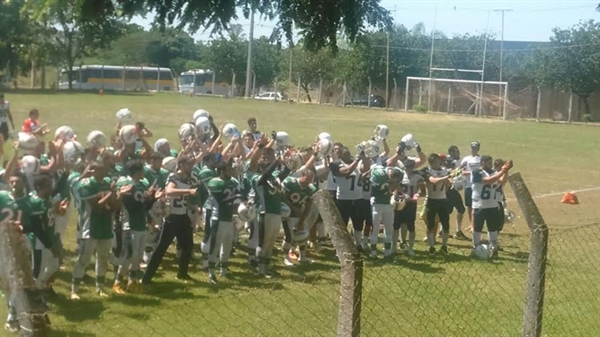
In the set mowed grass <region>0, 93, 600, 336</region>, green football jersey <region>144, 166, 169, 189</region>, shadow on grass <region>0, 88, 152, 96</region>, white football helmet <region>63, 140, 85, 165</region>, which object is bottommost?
mowed grass <region>0, 93, 600, 336</region>

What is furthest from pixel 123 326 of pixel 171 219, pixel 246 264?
pixel 246 264

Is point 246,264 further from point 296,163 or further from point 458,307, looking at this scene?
point 458,307

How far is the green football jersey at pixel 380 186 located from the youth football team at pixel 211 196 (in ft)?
0.05

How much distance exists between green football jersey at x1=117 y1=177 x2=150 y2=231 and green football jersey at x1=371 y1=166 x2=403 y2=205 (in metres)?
3.90

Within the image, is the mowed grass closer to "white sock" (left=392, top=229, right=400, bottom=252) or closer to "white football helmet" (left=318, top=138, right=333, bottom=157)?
"white sock" (left=392, top=229, right=400, bottom=252)

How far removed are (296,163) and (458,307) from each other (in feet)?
13.7

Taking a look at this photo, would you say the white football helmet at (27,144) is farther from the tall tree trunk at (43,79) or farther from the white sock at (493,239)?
the tall tree trunk at (43,79)

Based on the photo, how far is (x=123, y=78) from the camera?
5484cm

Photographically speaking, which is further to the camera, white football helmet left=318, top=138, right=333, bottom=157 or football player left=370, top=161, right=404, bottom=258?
football player left=370, top=161, right=404, bottom=258

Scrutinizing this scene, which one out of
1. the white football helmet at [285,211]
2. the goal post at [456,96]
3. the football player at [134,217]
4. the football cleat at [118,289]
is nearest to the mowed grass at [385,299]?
the football cleat at [118,289]

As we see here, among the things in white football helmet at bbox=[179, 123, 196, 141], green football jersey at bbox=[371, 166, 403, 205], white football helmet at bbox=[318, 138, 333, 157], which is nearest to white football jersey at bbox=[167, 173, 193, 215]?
white football helmet at bbox=[179, 123, 196, 141]

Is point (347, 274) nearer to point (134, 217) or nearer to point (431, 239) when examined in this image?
point (134, 217)

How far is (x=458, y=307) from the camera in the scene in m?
9.55

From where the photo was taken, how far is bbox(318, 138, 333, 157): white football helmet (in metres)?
13.1
